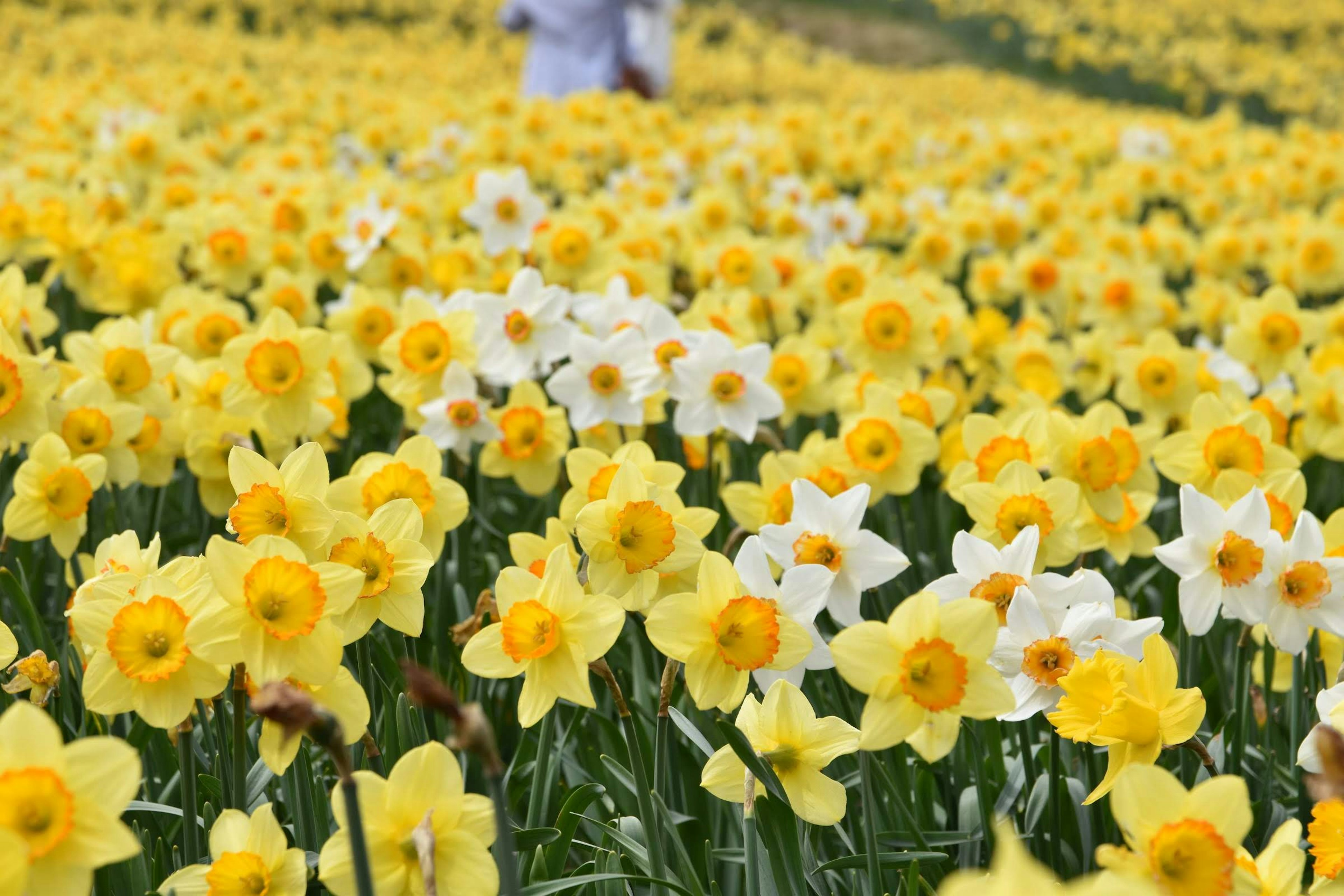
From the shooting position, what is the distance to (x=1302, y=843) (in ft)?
5.05

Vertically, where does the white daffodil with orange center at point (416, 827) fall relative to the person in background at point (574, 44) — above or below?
below

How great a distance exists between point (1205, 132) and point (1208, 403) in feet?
18.3

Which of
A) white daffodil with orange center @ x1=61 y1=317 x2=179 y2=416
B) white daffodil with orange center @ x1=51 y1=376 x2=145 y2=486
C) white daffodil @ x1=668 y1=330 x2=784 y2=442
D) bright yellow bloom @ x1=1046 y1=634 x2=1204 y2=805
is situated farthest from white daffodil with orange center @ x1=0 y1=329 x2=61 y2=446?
bright yellow bloom @ x1=1046 y1=634 x2=1204 y2=805

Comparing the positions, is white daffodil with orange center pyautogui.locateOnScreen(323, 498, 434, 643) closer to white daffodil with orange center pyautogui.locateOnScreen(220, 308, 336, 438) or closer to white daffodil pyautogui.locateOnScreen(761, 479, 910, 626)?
white daffodil pyautogui.locateOnScreen(761, 479, 910, 626)

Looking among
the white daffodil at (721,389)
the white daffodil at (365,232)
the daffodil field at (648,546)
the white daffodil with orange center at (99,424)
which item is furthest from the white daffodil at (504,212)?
the white daffodil with orange center at (99,424)

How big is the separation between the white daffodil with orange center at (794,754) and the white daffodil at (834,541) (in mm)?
269

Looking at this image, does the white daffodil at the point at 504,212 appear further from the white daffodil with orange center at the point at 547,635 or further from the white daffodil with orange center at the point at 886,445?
the white daffodil with orange center at the point at 547,635

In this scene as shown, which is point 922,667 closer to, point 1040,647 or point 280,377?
point 1040,647

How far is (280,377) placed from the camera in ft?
6.93

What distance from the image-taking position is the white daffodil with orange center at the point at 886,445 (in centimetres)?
206

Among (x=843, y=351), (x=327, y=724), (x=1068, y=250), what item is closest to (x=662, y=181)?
(x=1068, y=250)

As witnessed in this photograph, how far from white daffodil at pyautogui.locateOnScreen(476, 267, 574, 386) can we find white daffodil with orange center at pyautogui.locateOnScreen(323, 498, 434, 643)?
104 centimetres

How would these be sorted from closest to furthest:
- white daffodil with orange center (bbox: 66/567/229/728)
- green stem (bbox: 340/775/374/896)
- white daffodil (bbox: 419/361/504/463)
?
green stem (bbox: 340/775/374/896) < white daffodil with orange center (bbox: 66/567/229/728) < white daffodil (bbox: 419/361/504/463)

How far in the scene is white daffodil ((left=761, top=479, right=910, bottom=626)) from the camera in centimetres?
154
